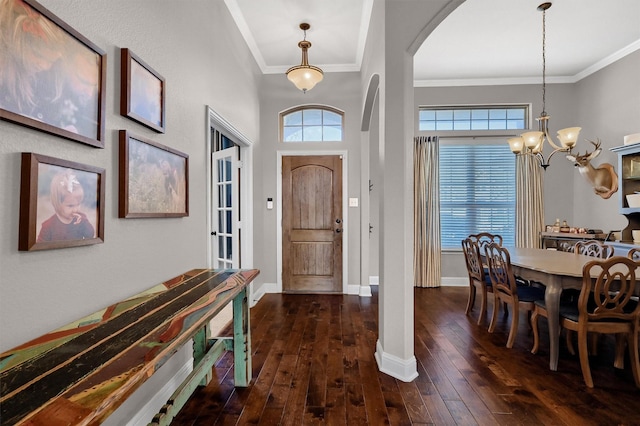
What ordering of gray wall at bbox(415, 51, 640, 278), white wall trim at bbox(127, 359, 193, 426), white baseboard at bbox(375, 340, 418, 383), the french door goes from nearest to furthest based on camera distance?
white wall trim at bbox(127, 359, 193, 426), white baseboard at bbox(375, 340, 418, 383), the french door, gray wall at bbox(415, 51, 640, 278)

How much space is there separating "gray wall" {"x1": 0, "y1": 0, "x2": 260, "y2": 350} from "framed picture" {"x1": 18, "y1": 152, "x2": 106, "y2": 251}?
0.03 m

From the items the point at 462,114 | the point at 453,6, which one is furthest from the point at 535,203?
the point at 453,6

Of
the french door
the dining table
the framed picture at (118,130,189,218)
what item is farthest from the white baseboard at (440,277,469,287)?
the framed picture at (118,130,189,218)

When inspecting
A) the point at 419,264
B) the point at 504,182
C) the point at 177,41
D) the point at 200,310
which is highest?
the point at 177,41

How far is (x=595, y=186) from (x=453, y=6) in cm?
363

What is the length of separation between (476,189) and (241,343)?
4.45m

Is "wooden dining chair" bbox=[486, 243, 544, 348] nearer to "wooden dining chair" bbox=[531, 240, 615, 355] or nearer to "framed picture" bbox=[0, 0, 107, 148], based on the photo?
"wooden dining chair" bbox=[531, 240, 615, 355]

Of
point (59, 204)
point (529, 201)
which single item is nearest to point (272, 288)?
point (59, 204)

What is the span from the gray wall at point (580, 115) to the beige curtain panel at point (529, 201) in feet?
0.58

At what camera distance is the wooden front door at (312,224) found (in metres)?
4.43

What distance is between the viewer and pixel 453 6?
6.80 feet

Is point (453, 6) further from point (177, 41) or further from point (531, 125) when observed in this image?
point (531, 125)

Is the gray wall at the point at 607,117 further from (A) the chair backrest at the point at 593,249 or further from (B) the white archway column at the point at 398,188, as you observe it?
(B) the white archway column at the point at 398,188

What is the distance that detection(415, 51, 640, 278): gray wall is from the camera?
3.97 meters
